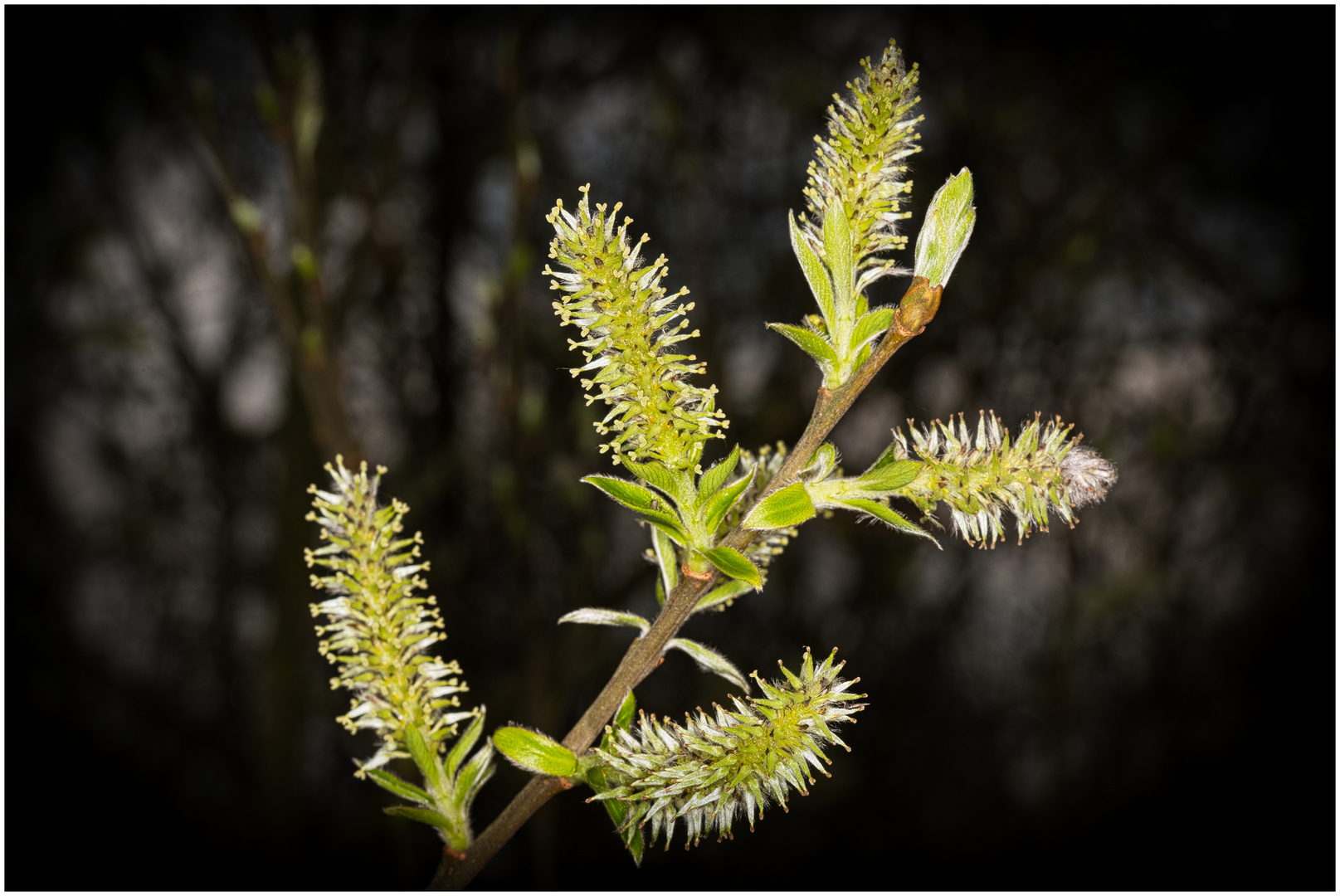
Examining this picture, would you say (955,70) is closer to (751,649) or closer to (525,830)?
(751,649)

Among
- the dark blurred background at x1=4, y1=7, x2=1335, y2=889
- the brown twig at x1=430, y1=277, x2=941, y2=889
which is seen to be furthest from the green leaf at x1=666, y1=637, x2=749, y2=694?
the dark blurred background at x1=4, y1=7, x2=1335, y2=889

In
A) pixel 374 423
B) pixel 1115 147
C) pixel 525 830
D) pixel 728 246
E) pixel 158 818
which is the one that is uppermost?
pixel 1115 147

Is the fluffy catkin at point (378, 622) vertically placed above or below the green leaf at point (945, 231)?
below

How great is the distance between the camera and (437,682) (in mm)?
422

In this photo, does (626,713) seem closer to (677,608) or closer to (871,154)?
(677,608)

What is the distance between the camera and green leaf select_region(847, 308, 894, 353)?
339mm

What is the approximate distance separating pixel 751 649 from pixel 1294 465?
59.3 inches

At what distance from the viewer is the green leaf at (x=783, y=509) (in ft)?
1.08

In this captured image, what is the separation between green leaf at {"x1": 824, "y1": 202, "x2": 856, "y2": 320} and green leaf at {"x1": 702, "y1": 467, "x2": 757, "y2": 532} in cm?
8

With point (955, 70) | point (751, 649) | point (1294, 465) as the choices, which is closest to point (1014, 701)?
point (751, 649)

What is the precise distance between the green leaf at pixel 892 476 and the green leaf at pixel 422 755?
25cm

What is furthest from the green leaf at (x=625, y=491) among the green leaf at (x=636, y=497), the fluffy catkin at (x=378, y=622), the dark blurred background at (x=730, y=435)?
the dark blurred background at (x=730, y=435)

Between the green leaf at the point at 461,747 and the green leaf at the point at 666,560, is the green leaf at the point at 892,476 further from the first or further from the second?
the green leaf at the point at 461,747

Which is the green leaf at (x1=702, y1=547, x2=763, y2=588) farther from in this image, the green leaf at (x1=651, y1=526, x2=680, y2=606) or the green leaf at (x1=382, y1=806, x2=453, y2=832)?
the green leaf at (x1=382, y1=806, x2=453, y2=832)
